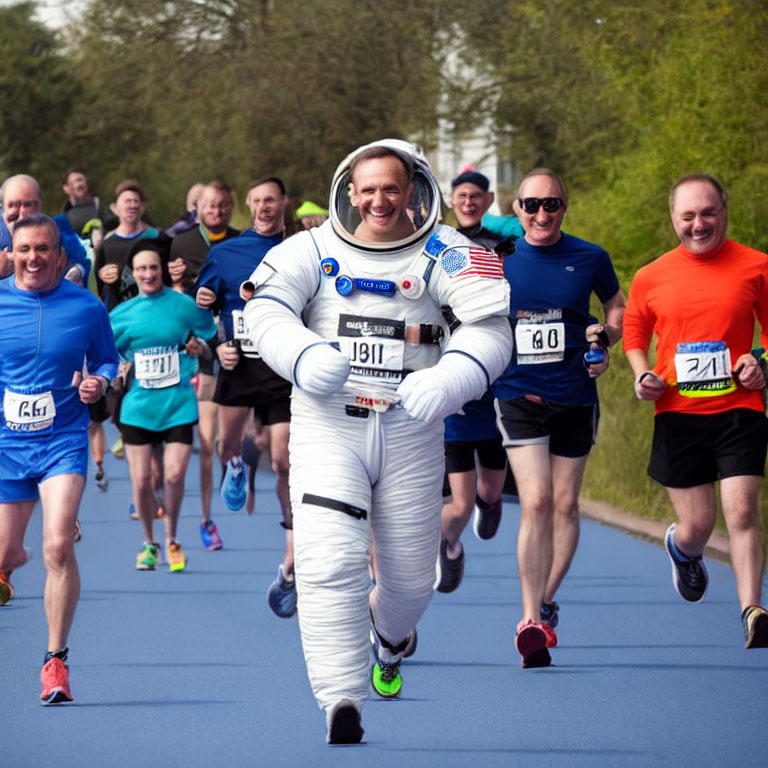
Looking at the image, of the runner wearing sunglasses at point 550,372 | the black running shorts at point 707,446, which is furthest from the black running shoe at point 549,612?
the black running shorts at point 707,446

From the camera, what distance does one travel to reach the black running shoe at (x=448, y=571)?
1088 cm

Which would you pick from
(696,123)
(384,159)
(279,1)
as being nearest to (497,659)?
(384,159)

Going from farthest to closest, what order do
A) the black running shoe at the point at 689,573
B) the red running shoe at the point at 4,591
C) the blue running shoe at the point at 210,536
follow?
the blue running shoe at the point at 210,536
the red running shoe at the point at 4,591
the black running shoe at the point at 689,573

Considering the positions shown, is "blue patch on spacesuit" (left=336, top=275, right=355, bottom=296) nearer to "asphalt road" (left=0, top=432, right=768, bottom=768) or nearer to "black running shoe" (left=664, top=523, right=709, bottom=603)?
"asphalt road" (left=0, top=432, right=768, bottom=768)

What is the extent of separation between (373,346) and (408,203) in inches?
23.9

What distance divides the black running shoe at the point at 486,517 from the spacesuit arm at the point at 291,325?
4742mm

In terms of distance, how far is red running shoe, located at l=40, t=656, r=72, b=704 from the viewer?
7.84 meters

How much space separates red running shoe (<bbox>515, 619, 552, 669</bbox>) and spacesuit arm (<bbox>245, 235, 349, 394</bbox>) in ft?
7.48

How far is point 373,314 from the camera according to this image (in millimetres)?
6918

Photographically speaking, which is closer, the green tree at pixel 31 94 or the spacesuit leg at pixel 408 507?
the spacesuit leg at pixel 408 507

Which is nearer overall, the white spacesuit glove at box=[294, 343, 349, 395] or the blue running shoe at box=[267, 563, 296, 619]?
the white spacesuit glove at box=[294, 343, 349, 395]

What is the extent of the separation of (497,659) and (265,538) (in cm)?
501

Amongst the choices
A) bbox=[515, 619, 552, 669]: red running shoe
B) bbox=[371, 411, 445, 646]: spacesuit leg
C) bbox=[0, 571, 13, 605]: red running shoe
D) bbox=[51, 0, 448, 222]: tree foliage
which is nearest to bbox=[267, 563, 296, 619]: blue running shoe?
bbox=[0, 571, 13, 605]: red running shoe

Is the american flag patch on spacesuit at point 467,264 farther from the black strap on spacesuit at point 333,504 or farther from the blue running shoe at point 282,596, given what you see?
the blue running shoe at point 282,596
